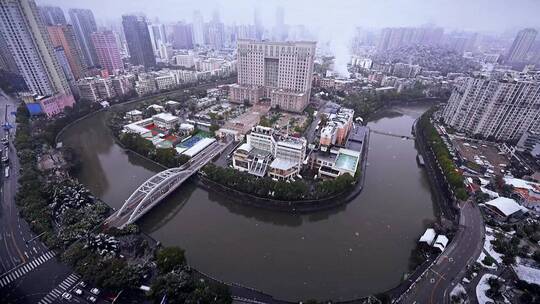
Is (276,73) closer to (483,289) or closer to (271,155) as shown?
(271,155)

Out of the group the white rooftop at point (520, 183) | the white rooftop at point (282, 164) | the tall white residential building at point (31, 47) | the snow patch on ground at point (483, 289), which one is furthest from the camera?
the tall white residential building at point (31, 47)

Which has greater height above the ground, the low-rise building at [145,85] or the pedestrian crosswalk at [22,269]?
the low-rise building at [145,85]

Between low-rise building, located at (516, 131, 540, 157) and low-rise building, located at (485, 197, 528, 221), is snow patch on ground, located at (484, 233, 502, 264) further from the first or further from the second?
low-rise building, located at (516, 131, 540, 157)

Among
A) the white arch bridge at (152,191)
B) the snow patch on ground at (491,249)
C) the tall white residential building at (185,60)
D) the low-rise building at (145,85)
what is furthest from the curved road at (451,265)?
the tall white residential building at (185,60)

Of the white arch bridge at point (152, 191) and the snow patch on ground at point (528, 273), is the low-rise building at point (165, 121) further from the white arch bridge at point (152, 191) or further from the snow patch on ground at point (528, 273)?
the snow patch on ground at point (528, 273)

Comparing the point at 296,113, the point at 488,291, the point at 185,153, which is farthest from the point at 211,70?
the point at 488,291

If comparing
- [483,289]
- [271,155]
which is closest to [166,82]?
[271,155]
